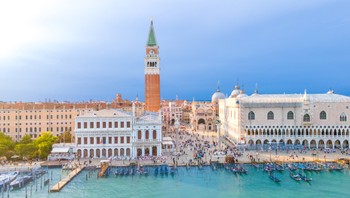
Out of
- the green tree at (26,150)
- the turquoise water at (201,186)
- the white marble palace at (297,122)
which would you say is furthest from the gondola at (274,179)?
the green tree at (26,150)

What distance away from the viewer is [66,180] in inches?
1420

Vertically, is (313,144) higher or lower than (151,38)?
lower

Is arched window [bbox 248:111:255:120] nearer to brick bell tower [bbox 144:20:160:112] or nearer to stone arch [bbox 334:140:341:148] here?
stone arch [bbox 334:140:341:148]

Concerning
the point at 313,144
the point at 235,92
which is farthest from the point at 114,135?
the point at 235,92

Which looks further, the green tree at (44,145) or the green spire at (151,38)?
the green spire at (151,38)

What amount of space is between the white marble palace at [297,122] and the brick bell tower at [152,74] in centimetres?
1678

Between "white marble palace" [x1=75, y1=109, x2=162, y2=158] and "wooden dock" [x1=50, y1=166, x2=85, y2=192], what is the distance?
5.33 metres

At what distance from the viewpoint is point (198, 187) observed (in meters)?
35.5

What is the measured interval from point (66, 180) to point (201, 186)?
12396mm

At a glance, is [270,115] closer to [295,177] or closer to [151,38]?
[295,177]

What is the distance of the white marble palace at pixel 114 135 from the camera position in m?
46.0

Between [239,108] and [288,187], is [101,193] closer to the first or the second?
[288,187]

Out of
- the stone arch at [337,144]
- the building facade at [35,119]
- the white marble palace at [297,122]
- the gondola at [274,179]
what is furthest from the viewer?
the building facade at [35,119]

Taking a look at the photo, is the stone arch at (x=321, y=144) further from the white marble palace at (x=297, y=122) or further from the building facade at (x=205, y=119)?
the building facade at (x=205, y=119)
